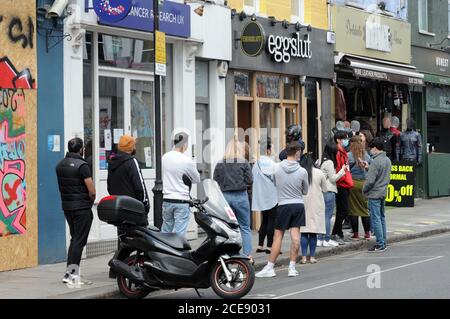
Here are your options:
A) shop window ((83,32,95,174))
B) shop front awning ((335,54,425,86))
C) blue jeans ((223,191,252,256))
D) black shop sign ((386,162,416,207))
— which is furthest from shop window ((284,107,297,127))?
blue jeans ((223,191,252,256))

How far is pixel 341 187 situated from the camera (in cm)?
1559

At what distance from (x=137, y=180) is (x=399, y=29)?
46.5 feet

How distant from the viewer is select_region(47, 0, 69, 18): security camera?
13.1 meters

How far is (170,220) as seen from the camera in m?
11.8

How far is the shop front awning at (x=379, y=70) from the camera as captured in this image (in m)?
20.6

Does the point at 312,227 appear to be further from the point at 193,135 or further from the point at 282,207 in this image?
the point at 193,135

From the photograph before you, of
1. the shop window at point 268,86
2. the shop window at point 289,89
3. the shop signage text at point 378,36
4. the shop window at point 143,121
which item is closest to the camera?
the shop window at point 143,121

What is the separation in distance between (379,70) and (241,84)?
473cm

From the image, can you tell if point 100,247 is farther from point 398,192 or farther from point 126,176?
point 398,192

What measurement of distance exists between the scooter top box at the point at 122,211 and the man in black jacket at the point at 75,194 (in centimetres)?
87

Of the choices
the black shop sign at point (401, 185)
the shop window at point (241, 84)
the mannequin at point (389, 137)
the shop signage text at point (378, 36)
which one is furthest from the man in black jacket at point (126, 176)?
the mannequin at point (389, 137)

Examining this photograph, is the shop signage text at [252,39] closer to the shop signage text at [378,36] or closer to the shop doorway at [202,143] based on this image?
the shop doorway at [202,143]

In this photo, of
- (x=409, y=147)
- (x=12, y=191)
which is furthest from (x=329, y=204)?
(x=409, y=147)

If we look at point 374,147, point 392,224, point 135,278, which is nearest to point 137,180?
point 135,278
